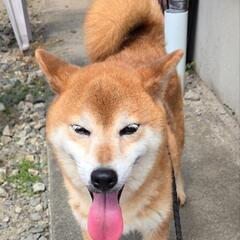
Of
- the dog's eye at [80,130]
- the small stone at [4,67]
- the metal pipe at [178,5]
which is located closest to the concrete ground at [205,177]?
the metal pipe at [178,5]

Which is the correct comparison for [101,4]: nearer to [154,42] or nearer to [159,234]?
[154,42]

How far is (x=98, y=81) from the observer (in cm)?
196

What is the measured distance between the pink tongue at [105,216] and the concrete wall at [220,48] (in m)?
1.98

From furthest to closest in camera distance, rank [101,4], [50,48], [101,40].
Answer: [50,48], [101,4], [101,40]

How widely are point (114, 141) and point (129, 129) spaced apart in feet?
0.27

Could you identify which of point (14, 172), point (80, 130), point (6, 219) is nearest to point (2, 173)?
point (14, 172)

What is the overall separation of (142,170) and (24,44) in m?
3.48

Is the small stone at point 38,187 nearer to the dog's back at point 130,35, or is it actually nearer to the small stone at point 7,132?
the small stone at point 7,132

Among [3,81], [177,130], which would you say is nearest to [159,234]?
[177,130]

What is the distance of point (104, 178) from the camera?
176 centimetres

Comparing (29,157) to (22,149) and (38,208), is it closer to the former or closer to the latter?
(22,149)

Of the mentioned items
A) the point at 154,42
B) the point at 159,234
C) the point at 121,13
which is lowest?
the point at 159,234

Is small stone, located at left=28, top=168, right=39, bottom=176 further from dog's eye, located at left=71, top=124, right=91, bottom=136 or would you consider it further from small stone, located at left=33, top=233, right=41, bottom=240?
dog's eye, located at left=71, top=124, right=91, bottom=136

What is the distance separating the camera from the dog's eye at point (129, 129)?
1900 millimetres
